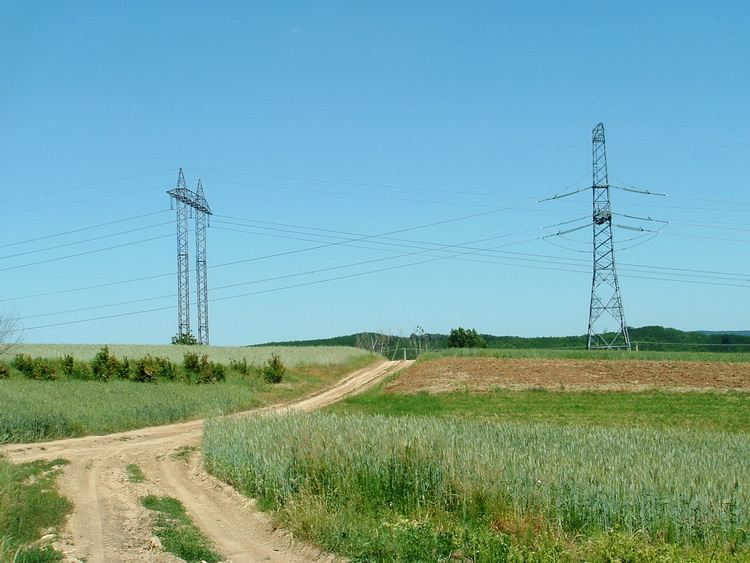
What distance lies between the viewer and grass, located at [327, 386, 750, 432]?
27.2 metres

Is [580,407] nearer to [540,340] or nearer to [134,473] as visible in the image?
[134,473]

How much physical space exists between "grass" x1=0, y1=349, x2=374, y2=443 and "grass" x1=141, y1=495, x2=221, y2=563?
8079mm

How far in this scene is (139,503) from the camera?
1358 centimetres

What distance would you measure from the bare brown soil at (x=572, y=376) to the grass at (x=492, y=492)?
77.6ft

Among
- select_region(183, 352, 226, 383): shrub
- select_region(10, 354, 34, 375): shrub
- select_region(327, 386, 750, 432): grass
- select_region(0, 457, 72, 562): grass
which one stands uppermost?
select_region(10, 354, 34, 375): shrub

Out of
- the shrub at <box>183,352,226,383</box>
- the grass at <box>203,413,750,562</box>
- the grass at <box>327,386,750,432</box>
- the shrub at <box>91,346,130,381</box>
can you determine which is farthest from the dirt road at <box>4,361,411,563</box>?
the shrub at <box>91,346,130,381</box>

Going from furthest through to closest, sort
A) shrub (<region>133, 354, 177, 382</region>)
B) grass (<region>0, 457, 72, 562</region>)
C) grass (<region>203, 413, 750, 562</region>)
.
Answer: shrub (<region>133, 354, 177, 382</region>) → grass (<region>0, 457, 72, 562</region>) → grass (<region>203, 413, 750, 562</region>)

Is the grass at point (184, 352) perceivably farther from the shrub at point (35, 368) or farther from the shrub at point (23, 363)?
the shrub at point (35, 368)

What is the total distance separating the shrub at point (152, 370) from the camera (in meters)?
44.9

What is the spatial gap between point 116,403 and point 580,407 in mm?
21453

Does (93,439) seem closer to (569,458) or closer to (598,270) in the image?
(569,458)

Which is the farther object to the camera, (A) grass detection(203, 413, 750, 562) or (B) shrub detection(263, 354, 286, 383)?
(B) shrub detection(263, 354, 286, 383)

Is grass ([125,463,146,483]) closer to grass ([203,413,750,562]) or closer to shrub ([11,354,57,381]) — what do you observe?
grass ([203,413,750,562])

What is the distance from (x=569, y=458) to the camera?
12.1m
